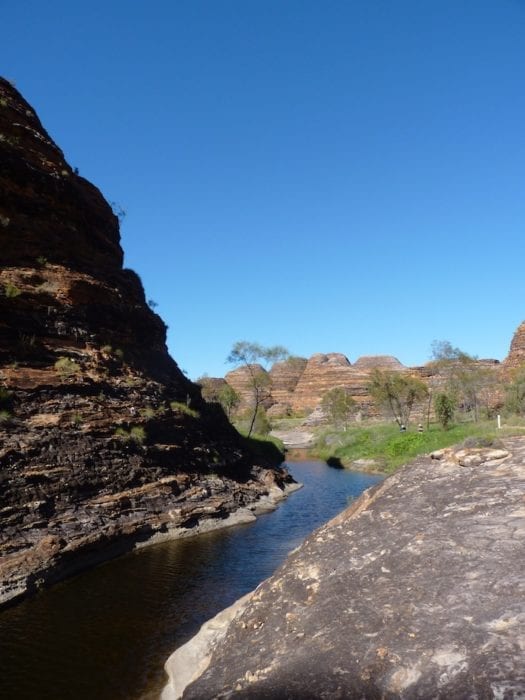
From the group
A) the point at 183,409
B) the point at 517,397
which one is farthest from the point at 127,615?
the point at 517,397

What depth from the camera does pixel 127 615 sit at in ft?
42.0

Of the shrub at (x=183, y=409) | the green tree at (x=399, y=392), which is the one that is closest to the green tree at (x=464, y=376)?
the green tree at (x=399, y=392)

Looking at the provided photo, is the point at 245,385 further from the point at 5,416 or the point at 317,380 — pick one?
the point at 5,416

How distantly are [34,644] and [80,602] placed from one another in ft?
8.71

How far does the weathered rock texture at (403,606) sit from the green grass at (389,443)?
976 inches

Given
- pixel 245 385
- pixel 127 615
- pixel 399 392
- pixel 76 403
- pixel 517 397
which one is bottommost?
pixel 127 615

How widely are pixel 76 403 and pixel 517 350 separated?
5878 cm

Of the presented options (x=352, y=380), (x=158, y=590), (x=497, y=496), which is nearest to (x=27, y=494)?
(x=158, y=590)

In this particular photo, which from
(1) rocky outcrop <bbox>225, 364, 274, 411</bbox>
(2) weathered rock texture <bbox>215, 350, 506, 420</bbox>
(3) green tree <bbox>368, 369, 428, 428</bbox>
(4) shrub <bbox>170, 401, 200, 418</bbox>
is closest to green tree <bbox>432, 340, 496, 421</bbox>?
(3) green tree <bbox>368, 369, 428, 428</bbox>

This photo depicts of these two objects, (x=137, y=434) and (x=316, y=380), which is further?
(x=316, y=380)

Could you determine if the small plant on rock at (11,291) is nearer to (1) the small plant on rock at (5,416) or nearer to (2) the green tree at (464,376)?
(1) the small plant on rock at (5,416)

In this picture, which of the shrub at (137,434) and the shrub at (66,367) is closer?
the shrub at (66,367)

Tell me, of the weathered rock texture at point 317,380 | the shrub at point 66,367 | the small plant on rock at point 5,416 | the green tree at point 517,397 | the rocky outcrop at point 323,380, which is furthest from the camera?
the rocky outcrop at point 323,380

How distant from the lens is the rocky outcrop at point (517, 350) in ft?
207
